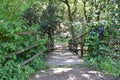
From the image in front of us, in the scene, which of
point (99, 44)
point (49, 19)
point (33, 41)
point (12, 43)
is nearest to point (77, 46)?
point (49, 19)

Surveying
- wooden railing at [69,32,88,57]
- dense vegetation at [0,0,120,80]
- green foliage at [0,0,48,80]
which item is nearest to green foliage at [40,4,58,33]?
wooden railing at [69,32,88,57]

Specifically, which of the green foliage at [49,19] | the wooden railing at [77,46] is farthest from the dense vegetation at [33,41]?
the green foliage at [49,19]

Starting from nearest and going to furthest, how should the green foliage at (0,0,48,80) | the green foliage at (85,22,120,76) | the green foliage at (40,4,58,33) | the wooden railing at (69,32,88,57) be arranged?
the green foliage at (0,0,48,80), the green foliage at (85,22,120,76), the wooden railing at (69,32,88,57), the green foliage at (40,4,58,33)

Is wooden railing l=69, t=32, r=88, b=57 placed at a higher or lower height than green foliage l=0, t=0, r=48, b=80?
lower

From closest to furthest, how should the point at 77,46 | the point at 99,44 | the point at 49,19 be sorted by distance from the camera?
the point at 99,44
the point at 49,19
the point at 77,46

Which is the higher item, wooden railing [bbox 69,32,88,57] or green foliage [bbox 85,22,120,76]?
green foliage [bbox 85,22,120,76]

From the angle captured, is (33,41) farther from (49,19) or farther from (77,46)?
(77,46)

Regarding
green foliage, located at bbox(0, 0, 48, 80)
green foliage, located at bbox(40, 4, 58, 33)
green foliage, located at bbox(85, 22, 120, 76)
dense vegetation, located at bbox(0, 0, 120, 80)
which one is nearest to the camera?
green foliage, located at bbox(0, 0, 48, 80)

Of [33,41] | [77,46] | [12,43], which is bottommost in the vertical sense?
[77,46]

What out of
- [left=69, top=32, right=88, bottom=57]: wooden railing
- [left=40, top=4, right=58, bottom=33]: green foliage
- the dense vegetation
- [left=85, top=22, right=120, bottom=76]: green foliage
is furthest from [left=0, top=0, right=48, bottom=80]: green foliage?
[left=40, top=4, right=58, bottom=33]: green foliage

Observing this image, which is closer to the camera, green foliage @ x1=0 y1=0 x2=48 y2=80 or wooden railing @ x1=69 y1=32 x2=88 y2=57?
green foliage @ x1=0 y1=0 x2=48 y2=80

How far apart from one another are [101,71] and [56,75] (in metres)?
1.36

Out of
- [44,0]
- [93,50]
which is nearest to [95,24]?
[93,50]

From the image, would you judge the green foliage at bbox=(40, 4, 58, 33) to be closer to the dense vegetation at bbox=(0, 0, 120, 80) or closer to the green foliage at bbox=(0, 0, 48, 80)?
the dense vegetation at bbox=(0, 0, 120, 80)
